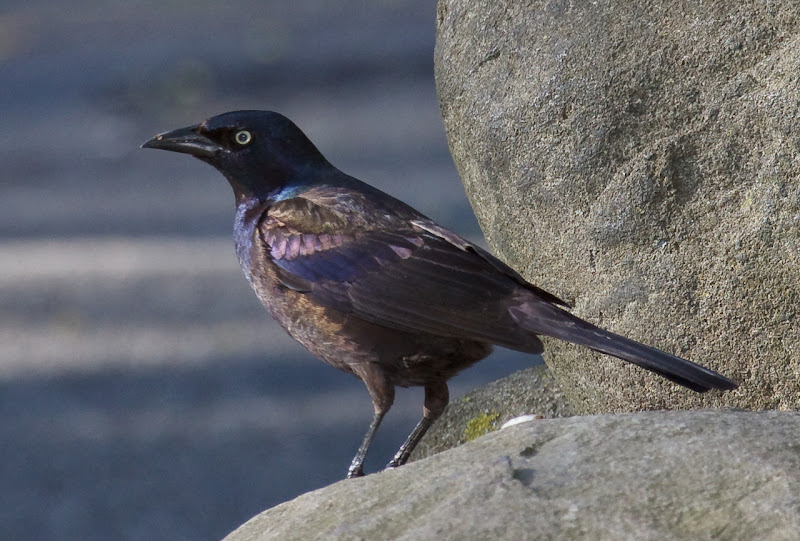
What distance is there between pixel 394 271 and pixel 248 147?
748mm

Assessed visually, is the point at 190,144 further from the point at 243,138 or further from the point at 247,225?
the point at 247,225

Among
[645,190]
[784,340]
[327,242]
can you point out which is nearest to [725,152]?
[645,190]

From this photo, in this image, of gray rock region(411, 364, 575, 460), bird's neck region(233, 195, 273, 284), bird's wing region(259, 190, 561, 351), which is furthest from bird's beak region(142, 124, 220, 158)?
gray rock region(411, 364, 575, 460)

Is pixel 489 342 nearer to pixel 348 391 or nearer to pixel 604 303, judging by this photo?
pixel 604 303

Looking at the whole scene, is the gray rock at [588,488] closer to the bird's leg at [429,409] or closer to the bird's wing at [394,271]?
the bird's wing at [394,271]

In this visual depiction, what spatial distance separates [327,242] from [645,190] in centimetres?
95

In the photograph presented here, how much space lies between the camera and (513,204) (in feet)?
11.3

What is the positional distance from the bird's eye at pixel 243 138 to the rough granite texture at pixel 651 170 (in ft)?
2.27

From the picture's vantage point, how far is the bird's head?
11.9ft

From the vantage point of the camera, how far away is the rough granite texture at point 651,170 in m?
3.10

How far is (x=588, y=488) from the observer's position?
2375mm


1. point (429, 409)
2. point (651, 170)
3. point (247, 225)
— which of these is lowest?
point (429, 409)

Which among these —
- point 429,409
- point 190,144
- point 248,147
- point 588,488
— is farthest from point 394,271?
point 588,488

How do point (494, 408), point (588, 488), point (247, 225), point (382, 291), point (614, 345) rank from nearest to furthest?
point (588, 488)
point (614, 345)
point (382, 291)
point (247, 225)
point (494, 408)
